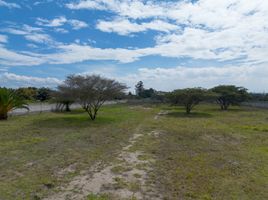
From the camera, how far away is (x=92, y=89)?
19.6m

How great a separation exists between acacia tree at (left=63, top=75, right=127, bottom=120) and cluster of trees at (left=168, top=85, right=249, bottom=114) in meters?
11.4

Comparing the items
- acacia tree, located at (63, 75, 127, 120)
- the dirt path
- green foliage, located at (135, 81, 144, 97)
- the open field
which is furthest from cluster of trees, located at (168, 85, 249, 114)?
green foliage, located at (135, 81, 144, 97)

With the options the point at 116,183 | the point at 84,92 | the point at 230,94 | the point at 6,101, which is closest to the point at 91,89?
the point at 84,92

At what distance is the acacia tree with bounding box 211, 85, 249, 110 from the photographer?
37.6m

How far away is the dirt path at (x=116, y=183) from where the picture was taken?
4.95m

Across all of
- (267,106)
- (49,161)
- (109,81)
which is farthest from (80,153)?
(267,106)

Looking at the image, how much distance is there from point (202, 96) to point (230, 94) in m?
10.0

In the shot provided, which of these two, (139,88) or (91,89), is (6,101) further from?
(139,88)

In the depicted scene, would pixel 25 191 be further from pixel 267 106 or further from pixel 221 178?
pixel 267 106

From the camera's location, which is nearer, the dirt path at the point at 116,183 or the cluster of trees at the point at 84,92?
the dirt path at the point at 116,183

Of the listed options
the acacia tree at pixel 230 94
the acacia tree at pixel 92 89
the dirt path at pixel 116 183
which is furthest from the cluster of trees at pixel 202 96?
the dirt path at pixel 116 183

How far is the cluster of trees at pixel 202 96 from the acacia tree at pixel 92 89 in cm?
1138

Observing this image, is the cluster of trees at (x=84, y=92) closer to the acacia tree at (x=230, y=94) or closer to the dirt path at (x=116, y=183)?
the dirt path at (x=116, y=183)

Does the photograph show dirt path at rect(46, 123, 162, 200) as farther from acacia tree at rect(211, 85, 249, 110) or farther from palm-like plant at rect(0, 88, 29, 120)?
acacia tree at rect(211, 85, 249, 110)
